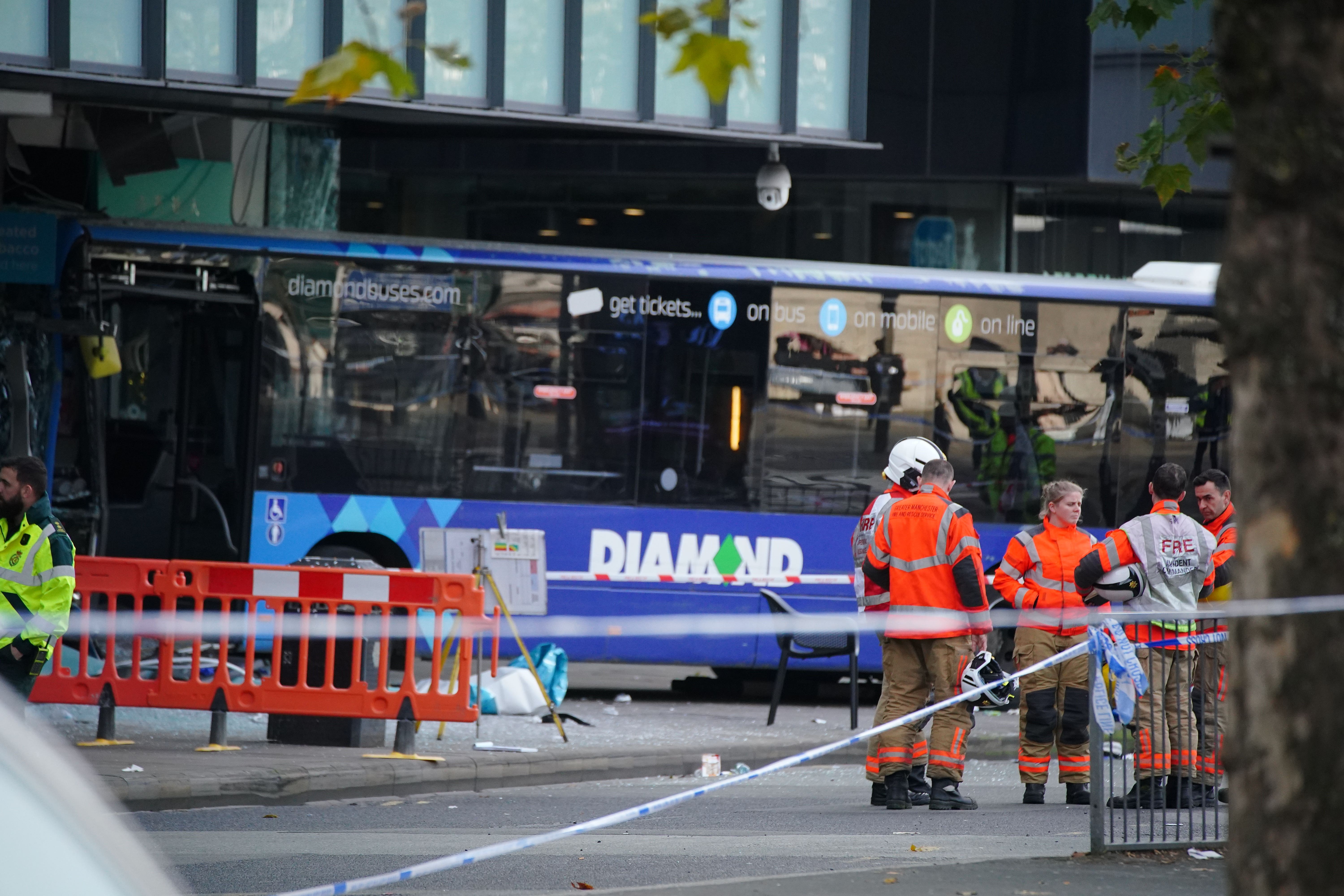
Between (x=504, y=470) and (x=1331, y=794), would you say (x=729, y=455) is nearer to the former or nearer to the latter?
(x=504, y=470)

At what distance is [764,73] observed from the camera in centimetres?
1570

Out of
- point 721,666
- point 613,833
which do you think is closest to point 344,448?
point 721,666

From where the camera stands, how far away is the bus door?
14.9 metres

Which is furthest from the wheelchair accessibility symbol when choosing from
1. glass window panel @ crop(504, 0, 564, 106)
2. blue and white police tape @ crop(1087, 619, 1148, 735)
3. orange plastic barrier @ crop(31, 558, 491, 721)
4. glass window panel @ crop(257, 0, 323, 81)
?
blue and white police tape @ crop(1087, 619, 1148, 735)

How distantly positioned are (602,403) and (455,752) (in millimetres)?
4325

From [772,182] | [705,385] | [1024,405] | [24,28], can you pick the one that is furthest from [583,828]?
[772,182]

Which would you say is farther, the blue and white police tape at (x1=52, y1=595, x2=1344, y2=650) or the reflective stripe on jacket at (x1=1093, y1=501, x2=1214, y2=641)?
the reflective stripe on jacket at (x1=1093, y1=501, x2=1214, y2=641)

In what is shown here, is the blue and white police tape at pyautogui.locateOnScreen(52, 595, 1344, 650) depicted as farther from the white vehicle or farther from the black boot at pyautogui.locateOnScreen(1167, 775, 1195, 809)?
the white vehicle

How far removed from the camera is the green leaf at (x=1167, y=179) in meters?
8.09

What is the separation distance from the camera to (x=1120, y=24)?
864 cm

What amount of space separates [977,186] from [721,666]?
10.0 meters

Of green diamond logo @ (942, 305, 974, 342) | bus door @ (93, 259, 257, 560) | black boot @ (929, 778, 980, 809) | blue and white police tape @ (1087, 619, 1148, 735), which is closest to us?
blue and white police tape @ (1087, 619, 1148, 735)

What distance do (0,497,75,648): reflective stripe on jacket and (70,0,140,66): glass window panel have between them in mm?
5656

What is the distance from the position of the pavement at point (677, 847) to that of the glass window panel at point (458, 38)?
257 inches
